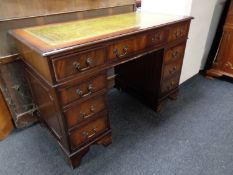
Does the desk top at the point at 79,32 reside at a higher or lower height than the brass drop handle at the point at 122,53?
higher

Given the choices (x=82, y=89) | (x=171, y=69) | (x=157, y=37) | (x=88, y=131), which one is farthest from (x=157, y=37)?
(x=88, y=131)

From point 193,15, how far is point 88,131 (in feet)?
4.69

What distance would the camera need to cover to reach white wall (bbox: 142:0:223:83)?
5.65ft

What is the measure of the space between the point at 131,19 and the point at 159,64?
16.7 inches

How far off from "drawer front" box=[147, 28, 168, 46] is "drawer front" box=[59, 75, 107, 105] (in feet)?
1.42

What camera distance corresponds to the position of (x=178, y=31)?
153 cm

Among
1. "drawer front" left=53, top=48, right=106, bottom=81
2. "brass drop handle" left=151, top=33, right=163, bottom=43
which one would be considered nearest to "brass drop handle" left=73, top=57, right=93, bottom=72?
"drawer front" left=53, top=48, right=106, bottom=81

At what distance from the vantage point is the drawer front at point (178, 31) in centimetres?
147

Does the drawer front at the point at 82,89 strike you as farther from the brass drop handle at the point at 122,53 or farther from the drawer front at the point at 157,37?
the drawer front at the point at 157,37

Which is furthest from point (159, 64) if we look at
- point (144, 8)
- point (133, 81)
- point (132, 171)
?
point (132, 171)

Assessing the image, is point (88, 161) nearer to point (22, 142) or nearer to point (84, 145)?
point (84, 145)

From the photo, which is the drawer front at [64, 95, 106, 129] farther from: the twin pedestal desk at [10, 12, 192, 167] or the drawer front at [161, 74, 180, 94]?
the drawer front at [161, 74, 180, 94]

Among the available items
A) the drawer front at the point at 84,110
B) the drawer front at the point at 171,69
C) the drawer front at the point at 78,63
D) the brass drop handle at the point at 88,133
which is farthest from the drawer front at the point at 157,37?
the brass drop handle at the point at 88,133

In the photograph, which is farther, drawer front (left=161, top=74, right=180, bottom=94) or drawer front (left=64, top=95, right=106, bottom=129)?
drawer front (left=161, top=74, right=180, bottom=94)
